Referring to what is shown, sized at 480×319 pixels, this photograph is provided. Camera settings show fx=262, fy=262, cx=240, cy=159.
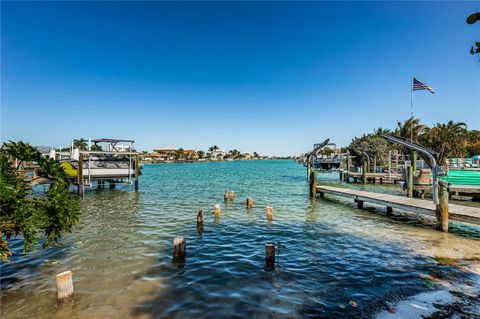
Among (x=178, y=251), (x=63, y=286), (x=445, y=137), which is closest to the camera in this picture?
(x=63, y=286)

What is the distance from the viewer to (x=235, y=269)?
853 centimetres

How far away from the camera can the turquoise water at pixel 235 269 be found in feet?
20.5

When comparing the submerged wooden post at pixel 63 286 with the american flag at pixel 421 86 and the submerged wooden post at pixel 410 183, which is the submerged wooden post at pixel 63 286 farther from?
the american flag at pixel 421 86

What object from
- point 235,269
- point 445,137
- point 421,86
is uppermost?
point 421,86

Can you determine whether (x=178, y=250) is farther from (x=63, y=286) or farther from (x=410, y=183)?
(x=410, y=183)

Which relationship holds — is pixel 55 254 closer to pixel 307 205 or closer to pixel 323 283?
pixel 323 283

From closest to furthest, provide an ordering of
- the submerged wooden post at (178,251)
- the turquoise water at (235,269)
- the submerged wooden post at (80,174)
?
1. the turquoise water at (235,269)
2. the submerged wooden post at (178,251)
3. the submerged wooden post at (80,174)

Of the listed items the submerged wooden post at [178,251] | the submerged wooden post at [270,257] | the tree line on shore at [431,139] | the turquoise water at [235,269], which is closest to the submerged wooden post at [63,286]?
the turquoise water at [235,269]

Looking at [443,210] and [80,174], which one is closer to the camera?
[443,210]

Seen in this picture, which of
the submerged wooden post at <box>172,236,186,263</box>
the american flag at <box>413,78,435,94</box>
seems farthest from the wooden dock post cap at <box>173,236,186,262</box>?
the american flag at <box>413,78,435,94</box>

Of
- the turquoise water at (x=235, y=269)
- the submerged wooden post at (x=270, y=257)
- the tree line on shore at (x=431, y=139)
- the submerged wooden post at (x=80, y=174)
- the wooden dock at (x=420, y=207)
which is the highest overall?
the tree line on shore at (x=431, y=139)

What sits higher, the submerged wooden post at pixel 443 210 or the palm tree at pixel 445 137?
the palm tree at pixel 445 137

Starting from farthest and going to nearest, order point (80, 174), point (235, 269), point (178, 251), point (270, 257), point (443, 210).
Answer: point (80, 174) → point (443, 210) → point (178, 251) → point (270, 257) → point (235, 269)

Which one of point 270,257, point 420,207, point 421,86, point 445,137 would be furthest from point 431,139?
point 270,257
